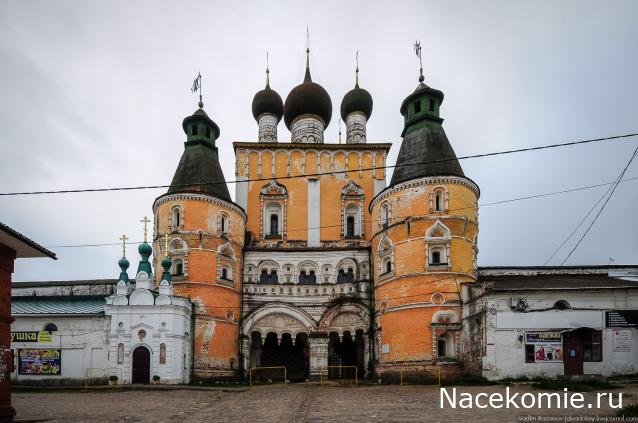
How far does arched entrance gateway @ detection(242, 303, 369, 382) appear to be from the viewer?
31234mm

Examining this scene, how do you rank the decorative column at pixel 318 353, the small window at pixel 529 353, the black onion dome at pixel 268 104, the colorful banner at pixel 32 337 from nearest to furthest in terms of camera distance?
the small window at pixel 529 353
the colorful banner at pixel 32 337
the decorative column at pixel 318 353
the black onion dome at pixel 268 104

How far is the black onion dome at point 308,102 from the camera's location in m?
38.7

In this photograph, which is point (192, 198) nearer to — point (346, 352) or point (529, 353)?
point (346, 352)

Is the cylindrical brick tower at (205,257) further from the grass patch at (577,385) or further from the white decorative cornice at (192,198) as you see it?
the grass patch at (577,385)

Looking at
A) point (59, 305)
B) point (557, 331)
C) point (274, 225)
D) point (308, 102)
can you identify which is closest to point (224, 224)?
point (274, 225)

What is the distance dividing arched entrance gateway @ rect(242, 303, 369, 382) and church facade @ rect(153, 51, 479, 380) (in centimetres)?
6

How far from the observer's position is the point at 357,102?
39719 mm

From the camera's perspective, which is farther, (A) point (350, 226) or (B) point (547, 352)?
→ (A) point (350, 226)

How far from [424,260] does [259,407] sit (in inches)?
525

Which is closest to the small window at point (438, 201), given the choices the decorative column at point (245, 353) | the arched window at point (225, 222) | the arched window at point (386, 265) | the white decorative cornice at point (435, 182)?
the white decorative cornice at point (435, 182)

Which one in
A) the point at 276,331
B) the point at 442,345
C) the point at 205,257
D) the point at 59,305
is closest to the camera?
the point at 442,345

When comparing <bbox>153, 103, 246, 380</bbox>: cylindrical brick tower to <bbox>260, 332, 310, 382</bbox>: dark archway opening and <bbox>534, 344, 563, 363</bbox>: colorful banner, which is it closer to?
<bbox>260, 332, 310, 382</bbox>: dark archway opening

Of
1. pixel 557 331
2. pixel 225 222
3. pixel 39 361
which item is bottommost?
pixel 39 361

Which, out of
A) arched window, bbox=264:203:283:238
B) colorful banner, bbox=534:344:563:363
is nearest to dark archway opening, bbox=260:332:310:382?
arched window, bbox=264:203:283:238
